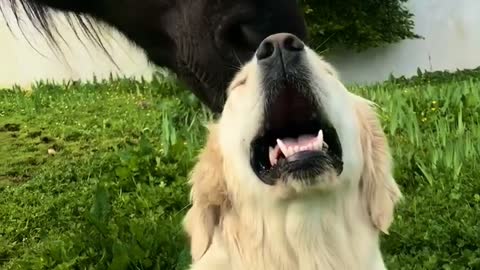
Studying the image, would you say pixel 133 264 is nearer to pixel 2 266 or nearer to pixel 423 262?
pixel 2 266

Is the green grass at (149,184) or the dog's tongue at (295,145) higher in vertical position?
the dog's tongue at (295,145)

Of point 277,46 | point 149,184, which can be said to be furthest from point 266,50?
point 149,184

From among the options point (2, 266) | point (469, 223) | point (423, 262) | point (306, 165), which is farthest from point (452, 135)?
point (306, 165)

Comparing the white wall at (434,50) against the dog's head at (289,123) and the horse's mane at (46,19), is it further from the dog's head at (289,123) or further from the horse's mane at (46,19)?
the dog's head at (289,123)

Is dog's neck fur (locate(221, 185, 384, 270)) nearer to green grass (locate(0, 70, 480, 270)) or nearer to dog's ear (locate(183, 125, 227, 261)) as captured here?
dog's ear (locate(183, 125, 227, 261))

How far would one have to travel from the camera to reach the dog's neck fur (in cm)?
229

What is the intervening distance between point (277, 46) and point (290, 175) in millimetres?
311

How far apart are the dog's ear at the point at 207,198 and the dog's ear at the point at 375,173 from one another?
376 millimetres

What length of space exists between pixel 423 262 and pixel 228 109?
4.42 feet

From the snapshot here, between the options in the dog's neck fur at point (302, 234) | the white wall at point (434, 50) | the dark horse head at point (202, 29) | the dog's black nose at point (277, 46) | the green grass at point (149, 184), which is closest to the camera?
the dog's black nose at point (277, 46)

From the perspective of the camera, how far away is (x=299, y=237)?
2.32 meters

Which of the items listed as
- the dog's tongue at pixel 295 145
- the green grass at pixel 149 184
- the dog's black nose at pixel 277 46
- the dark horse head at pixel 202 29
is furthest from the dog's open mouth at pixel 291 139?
the green grass at pixel 149 184

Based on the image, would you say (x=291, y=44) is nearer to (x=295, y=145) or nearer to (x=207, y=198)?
(x=295, y=145)

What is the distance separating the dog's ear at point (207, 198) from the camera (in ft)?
7.70
